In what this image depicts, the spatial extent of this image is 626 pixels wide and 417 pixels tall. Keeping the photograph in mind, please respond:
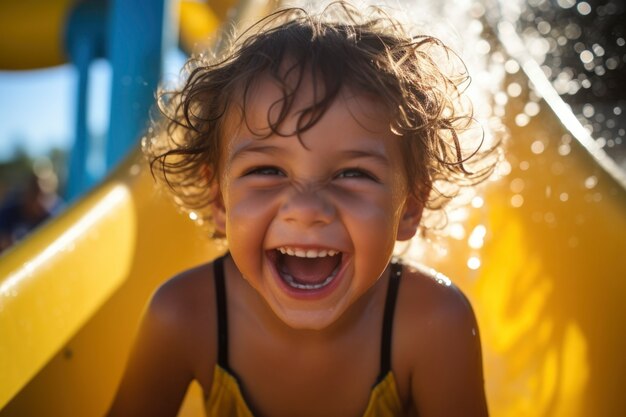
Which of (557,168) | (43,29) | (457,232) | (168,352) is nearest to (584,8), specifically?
(557,168)

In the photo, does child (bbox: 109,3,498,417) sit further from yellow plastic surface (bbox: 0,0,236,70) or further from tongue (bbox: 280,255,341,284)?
yellow plastic surface (bbox: 0,0,236,70)

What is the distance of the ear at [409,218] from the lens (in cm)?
116

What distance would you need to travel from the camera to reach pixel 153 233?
1.60 metres

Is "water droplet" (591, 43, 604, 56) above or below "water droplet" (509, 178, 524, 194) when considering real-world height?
above

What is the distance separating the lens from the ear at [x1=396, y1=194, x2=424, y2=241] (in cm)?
116

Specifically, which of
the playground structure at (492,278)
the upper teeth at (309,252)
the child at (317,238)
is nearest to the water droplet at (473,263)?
the playground structure at (492,278)

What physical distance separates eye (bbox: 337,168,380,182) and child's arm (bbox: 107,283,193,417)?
1.41 feet

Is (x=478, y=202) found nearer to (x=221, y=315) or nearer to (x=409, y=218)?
A: (x=409, y=218)

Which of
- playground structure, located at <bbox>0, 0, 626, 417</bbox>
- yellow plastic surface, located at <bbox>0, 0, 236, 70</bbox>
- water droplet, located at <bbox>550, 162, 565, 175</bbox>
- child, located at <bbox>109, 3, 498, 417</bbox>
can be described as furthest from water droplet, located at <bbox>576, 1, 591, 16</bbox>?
yellow plastic surface, located at <bbox>0, 0, 236, 70</bbox>

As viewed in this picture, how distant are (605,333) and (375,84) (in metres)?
0.72

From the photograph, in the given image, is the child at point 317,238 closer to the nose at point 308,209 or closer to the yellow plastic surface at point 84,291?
the nose at point 308,209

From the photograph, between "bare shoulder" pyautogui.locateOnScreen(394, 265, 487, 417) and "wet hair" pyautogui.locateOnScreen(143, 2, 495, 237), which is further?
"bare shoulder" pyautogui.locateOnScreen(394, 265, 487, 417)

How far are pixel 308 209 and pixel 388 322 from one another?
0.36 m

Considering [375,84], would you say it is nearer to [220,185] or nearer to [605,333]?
[220,185]
